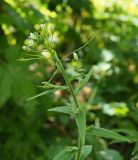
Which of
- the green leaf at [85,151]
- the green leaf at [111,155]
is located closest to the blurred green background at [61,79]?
the green leaf at [111,155]

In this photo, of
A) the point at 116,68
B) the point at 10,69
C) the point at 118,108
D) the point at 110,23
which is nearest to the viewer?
the point at 10,69

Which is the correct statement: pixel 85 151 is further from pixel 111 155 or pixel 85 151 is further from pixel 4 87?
pixel 4 87

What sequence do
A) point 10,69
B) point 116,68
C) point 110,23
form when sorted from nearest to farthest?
point 10,69 → point 116,68 → point 110,23

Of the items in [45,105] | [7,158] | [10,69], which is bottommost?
[7,158]

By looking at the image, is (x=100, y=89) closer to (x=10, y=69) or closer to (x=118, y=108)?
(x=118, y=108)

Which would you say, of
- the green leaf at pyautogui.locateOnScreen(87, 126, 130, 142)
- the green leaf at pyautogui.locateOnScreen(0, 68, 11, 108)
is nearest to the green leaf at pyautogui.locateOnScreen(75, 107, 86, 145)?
the green leaf at pyautogui.locateOnScreen(87, 126, 130, 142)

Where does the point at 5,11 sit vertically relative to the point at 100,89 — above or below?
above

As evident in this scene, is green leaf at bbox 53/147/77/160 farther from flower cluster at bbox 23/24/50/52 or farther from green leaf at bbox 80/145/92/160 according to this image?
flower cluster at bbox 23/24/50/52

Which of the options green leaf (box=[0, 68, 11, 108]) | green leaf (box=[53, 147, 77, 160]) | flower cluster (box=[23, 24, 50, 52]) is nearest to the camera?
flower cluster (box=[23, 24, 50, 52])

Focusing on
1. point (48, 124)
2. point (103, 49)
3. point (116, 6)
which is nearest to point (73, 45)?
point (103, 49)
